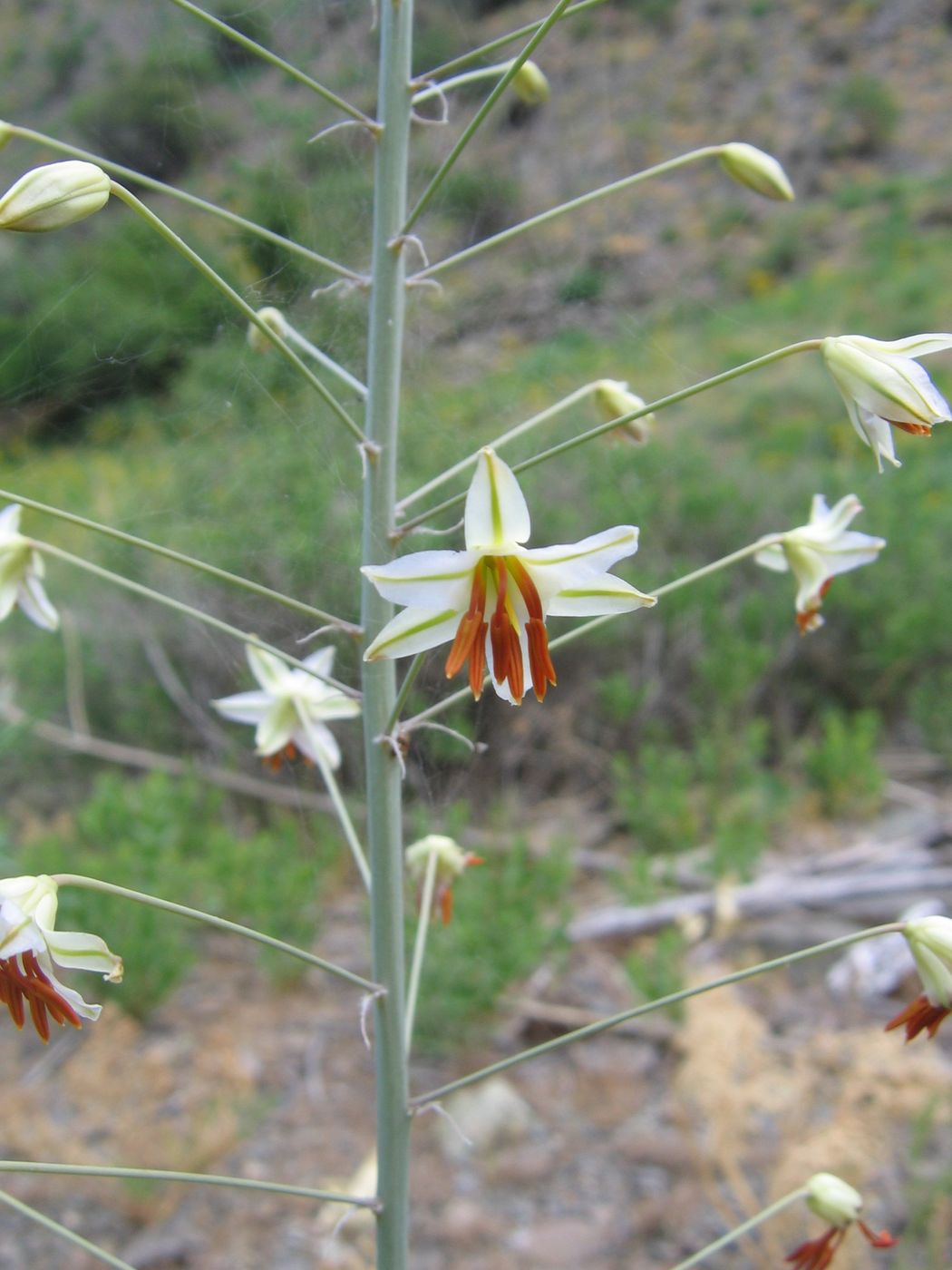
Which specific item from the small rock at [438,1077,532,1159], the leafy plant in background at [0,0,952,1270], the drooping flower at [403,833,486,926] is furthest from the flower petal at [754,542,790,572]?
the small rock at [438,1077,532,1159]

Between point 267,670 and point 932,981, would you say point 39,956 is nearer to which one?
point 267,670

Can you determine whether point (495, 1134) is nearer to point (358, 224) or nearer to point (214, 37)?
point (358, 224)

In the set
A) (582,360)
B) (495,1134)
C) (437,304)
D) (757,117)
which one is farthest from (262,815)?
(757,117)

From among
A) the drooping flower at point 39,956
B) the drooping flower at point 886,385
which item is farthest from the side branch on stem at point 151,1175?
the drooping flower at point 886,385

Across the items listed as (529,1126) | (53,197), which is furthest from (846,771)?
(53,197)

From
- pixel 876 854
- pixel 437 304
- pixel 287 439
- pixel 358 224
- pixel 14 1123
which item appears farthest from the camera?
pixel 287 439

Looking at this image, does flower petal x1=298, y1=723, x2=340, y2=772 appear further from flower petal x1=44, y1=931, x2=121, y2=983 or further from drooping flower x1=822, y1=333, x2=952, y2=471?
drooping flower x1=822, y1=333, x2=952, y2=471
